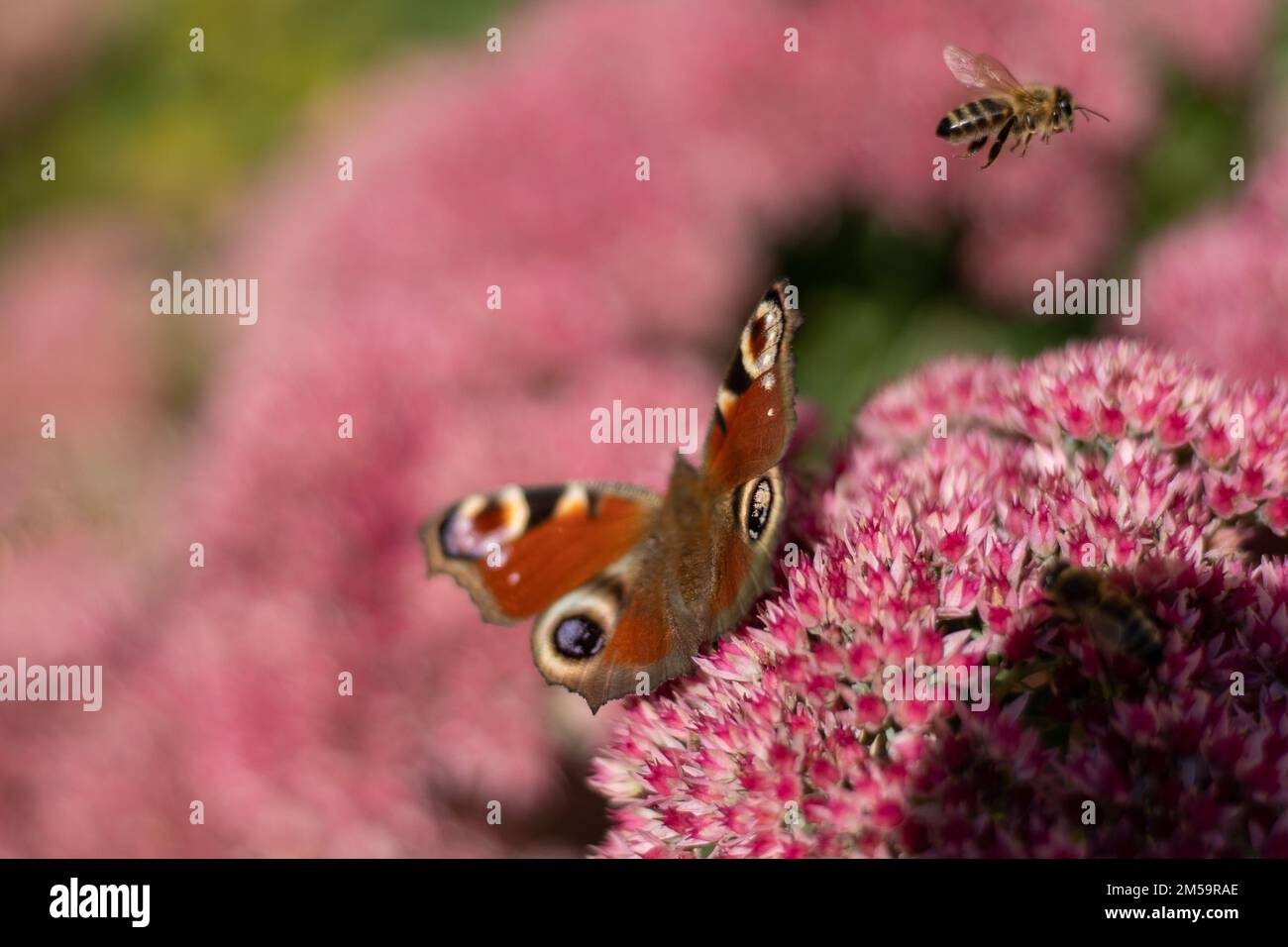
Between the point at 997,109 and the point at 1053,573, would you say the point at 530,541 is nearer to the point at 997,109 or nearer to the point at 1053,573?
the point at 1053,573

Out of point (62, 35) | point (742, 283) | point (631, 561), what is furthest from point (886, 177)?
point (62, 35)

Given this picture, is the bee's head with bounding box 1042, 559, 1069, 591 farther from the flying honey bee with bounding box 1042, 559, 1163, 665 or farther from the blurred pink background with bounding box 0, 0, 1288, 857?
the blurred pink background with bounding box 0, 0, 1288, 857

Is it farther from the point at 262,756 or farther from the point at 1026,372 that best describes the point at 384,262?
the point at 1026,372

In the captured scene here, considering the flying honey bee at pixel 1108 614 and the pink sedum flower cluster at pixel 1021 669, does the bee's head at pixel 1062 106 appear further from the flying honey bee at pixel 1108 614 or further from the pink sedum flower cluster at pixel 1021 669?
the flying honey bee at pixel 1108 614

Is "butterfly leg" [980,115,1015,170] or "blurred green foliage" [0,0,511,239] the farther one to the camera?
"blurred green foliage" [0,0,511,239]

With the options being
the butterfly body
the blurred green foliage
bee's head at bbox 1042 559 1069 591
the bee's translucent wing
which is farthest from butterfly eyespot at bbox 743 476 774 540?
the blurred green foliage
